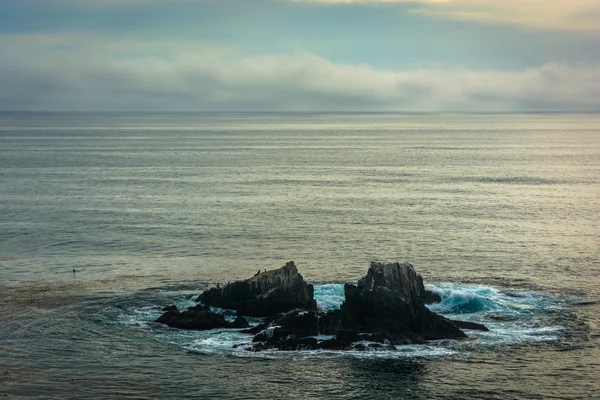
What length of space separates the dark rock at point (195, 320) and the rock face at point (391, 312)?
10.9 metres

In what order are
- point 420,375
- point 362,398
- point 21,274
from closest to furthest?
point 362,398 < point 420,375 < point 21,274

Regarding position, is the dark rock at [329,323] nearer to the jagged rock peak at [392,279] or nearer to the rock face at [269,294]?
the jagged rock peak at [392,279]

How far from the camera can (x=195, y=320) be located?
7281 cm

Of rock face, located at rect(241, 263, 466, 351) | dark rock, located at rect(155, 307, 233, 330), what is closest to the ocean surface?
dark rock, located at rect(155, 307, 233, 330)

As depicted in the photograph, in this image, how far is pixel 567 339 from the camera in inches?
2665

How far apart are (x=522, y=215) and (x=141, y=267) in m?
64.6

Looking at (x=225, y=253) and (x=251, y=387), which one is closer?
(x=251, y=387)

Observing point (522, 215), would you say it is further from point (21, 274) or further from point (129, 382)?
point (129, 382)

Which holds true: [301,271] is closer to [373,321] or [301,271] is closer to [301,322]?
[301,322]

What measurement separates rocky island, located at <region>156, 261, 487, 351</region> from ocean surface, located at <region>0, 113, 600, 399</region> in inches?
69.5

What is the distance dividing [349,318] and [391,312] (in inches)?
135

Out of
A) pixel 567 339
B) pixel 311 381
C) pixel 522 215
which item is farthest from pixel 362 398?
pixel 522 215

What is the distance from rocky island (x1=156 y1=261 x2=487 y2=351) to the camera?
67.1 metres

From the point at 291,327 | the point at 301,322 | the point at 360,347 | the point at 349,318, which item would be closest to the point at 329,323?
the point at 349,318
